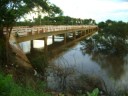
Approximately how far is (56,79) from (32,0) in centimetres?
493

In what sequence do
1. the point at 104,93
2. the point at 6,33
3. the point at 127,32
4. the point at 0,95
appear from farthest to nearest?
Result: the point at 127,32, the point at 6,33, the point at 104,93, the point at 0,95

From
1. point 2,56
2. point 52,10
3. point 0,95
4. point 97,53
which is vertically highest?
point 52,10

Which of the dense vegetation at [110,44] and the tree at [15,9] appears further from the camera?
the dense vegetation at [110,44]

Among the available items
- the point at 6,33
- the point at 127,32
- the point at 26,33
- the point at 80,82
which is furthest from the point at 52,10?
the point at 127,32

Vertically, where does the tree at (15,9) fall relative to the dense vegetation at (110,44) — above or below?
above

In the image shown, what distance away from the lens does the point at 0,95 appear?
680cm

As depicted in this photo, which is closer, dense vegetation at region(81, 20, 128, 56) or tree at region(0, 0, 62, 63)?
tree at region(0, 0, 62, 63)

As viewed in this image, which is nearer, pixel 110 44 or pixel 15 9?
pixel 15 9

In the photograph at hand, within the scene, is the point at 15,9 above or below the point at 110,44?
above

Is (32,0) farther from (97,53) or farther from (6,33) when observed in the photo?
(97,53)

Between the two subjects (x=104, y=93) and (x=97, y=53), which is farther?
(x=97, y=53)

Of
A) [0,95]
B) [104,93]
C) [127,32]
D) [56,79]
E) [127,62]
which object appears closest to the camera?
[0,95]

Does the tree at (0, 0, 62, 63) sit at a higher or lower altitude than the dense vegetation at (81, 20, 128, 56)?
higher

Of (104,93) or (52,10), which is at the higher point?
(52,10)
